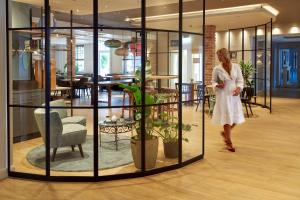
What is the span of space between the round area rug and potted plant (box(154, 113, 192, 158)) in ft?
1.87

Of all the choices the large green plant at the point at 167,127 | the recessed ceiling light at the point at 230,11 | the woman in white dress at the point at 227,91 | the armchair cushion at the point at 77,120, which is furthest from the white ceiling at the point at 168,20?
the armchair cushion at the point at 77,120

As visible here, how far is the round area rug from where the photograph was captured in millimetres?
4871

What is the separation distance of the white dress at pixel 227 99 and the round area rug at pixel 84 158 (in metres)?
1.57

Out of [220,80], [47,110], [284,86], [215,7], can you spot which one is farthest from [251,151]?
[284,86]

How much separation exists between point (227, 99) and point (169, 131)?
119cm

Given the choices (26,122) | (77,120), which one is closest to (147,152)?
(77,120)

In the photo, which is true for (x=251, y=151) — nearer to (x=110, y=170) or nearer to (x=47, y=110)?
(x=110, y=170)

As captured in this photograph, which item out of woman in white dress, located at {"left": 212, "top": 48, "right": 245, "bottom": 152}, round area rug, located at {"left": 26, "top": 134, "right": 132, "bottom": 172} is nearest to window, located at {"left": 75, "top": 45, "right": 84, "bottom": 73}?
round area rug, located at {"left": 26, "top": 134, "right": 132, "bottom": 172}

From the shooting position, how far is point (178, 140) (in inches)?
193

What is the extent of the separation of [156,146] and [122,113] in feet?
3.51

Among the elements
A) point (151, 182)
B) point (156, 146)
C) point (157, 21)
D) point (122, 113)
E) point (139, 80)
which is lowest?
point (151, 182)

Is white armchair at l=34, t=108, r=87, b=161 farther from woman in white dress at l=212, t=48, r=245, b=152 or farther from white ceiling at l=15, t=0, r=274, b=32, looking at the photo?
woman in white dress at l=212, t=48, r=245, b=152

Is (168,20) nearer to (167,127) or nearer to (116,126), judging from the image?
(116,126)

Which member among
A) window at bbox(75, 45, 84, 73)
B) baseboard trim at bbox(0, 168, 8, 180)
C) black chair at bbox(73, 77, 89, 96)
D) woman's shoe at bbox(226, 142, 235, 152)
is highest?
window at bbox(75, 45, 84, 73)
